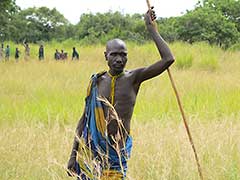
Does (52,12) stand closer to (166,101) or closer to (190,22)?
(190,22)

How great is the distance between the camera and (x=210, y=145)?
345cm

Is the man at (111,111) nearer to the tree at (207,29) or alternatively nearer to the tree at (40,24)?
the tree at (207,29)

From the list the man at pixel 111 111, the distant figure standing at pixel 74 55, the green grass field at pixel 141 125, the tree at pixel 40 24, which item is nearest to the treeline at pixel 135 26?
the tree at pixel 40 24

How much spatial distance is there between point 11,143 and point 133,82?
6.13 feet

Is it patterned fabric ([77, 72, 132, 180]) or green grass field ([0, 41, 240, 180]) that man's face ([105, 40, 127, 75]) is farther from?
green grass field ([0, 41, 240, 180])

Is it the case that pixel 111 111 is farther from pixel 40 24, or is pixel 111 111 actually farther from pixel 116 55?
pixel 40 24

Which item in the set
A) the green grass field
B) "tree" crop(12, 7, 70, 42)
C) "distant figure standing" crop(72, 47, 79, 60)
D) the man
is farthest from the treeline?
the man

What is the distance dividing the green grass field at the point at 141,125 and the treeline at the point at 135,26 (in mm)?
7264

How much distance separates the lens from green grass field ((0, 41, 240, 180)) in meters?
3.11

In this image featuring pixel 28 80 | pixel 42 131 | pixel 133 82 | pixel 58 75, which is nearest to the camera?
pixel 133 82

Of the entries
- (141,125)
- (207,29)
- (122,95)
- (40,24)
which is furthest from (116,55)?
(40,24)

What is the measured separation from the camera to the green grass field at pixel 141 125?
3.11 meters

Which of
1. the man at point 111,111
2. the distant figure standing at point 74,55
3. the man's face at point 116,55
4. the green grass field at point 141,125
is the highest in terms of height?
the man's face at point 116,55

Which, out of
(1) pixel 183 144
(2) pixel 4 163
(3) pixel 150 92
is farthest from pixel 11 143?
(3) pixel 150 92
